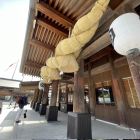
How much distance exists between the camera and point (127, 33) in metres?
1.14

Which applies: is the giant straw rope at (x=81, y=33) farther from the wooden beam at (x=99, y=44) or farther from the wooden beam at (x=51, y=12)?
the wooden beam at (x=51, y=12)

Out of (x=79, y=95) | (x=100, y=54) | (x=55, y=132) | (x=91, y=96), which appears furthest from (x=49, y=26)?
(x=91, y=96)

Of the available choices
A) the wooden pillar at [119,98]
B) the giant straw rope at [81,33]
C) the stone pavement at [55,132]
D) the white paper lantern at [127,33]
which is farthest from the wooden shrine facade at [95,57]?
the white paper lantern at [127,33]

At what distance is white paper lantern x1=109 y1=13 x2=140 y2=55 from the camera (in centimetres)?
111

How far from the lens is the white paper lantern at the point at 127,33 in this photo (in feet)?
3.65

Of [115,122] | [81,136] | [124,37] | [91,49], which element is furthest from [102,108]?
[124,37]

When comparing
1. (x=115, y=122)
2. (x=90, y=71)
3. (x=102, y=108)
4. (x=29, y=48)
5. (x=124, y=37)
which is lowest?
(x=115, y=122)

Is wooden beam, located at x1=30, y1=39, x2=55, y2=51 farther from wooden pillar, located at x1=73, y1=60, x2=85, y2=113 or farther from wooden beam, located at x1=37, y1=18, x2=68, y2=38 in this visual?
wooden pillar, located at x1=73, y1=60, x2=85, y2=113

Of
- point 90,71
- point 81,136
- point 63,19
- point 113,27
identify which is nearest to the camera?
point 113,27

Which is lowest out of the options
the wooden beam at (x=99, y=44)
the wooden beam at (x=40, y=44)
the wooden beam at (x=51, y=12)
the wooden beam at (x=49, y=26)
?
the wooden beam at (x=99, y=44)

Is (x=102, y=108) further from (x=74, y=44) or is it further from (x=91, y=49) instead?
(x=74, y=44)

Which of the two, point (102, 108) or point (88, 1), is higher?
point (88, 1)

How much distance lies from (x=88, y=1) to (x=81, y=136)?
3.85 m

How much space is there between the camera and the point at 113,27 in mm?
1365
